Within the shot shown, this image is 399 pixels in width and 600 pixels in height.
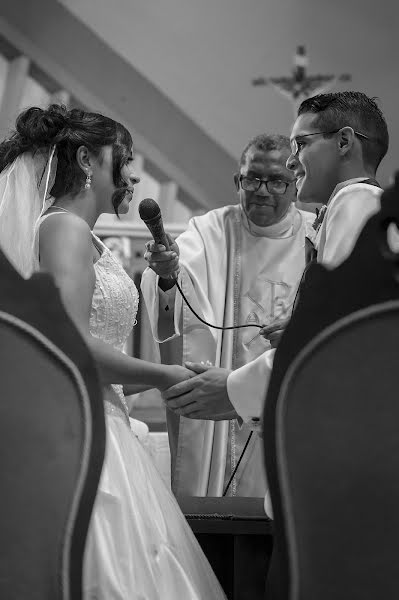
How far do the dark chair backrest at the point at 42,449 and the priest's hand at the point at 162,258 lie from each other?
206 centimetres

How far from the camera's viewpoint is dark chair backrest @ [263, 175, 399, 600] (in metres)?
1.44

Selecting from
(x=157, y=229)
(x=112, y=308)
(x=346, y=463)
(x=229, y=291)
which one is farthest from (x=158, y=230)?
(x=346, y=463)

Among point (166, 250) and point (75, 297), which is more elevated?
point (166, 250)

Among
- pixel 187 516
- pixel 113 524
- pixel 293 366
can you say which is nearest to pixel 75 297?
pixel 113 524

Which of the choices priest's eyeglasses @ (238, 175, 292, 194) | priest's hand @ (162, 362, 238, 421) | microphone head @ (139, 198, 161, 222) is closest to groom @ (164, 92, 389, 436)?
priest's hand @ (162, 362, 238, 421)

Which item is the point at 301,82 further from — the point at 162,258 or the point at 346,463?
the point at 346,463

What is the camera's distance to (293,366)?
151 centimetres

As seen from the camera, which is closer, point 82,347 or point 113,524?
point 82,347

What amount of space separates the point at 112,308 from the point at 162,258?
3.63ft

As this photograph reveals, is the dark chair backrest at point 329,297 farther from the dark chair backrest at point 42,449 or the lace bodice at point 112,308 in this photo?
the lace bodice at point 112,308

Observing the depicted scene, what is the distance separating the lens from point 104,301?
255 centimetres

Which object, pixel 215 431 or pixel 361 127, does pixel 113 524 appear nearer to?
pixel 361 127

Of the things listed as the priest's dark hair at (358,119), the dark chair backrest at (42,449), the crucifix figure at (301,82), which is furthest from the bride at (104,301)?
the crucifix figure at (301,82)

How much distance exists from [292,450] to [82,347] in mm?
378
